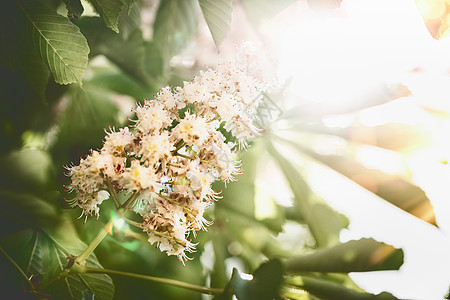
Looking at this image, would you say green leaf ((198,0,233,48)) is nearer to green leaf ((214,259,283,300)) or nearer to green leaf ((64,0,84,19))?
green leaf ((64,0,84,19))

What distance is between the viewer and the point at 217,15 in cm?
54

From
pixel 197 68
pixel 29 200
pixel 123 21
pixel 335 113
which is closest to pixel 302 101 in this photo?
pixel 335 113

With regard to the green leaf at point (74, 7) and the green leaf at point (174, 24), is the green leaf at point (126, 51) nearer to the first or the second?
the green leaf at point (174, 24)

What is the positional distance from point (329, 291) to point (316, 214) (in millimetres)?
224

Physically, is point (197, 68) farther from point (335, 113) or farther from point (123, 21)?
point (335, 113)

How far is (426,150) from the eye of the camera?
0.61 meters

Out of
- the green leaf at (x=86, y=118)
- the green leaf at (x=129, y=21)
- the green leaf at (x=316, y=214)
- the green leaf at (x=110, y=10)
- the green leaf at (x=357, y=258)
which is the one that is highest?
the green leaf at (x=129, y=21)

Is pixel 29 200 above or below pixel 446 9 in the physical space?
below

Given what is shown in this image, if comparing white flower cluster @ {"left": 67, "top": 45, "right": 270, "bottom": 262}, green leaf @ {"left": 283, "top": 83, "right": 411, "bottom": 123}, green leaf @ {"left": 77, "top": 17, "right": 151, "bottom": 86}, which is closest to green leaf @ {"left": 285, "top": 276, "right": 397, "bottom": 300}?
white flower cluster @ {"left": 67, "top": 45, "right": 270, "bottom": 262}

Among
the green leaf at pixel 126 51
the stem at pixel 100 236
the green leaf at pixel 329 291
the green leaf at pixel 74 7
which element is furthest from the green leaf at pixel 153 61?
the green leaf at pixel 329 291

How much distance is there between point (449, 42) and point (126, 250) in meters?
0.75

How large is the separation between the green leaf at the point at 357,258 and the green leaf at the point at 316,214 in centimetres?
18

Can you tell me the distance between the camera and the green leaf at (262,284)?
0.36 m

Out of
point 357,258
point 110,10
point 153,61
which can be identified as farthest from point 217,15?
point 357,258
